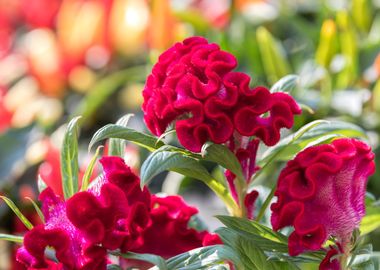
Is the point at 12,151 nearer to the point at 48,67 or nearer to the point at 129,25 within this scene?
the point at 48,67

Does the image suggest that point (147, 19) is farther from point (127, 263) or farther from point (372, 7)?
point (127, 263)

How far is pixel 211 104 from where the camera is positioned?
0.77m

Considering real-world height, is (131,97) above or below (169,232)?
above

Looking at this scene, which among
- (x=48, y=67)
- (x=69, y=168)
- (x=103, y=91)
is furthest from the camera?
(x=48, y=67)

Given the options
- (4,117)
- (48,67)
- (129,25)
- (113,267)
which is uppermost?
(129,25)

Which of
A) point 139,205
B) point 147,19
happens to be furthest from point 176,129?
point 147,19

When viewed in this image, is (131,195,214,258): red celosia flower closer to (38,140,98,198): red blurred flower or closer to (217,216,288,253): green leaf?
(217,216,288,253): green leaf

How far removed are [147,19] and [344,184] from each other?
4.54 ft

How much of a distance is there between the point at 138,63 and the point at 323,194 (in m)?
1.40

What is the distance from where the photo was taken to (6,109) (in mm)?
1960

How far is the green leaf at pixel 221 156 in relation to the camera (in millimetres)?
785

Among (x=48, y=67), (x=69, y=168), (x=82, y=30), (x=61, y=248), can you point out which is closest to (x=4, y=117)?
(x=48, y=67)

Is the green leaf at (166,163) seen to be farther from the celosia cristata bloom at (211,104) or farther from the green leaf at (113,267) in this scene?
the green leaf at (113,267)

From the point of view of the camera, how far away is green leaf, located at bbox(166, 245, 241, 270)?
29.7 inches
